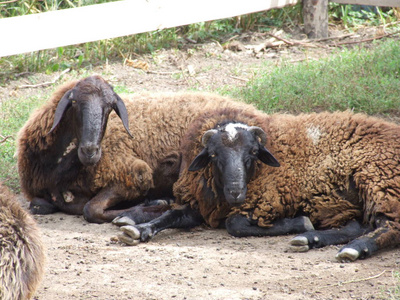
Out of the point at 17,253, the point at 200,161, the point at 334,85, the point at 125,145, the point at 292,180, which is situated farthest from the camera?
the point at 334,85

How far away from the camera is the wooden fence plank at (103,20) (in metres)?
9.61

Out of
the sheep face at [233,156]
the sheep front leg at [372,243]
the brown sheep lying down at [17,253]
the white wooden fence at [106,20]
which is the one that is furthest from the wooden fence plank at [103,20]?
the sheep front leg at [372,243]

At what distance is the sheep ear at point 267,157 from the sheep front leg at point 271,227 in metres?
0.58

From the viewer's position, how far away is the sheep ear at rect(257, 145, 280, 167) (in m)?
6.25

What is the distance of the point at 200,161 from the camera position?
639 cm

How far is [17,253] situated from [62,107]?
261 centimetres

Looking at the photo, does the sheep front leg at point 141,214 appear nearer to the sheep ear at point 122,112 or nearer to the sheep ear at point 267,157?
the sheep ear at point 122,112

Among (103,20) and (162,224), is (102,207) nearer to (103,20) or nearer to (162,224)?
(162,224)

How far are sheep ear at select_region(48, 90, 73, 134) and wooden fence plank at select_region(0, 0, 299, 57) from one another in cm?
331

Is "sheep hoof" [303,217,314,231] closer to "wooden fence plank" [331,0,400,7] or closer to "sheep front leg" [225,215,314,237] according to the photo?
"sheep front leg" [225,215,314,237]

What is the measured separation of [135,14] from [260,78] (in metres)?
2.55


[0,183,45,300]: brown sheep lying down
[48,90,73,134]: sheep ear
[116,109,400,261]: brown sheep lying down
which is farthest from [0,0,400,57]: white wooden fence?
[0,183,45,300]: brown sheep lying down

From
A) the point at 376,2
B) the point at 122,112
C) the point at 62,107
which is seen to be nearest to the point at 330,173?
the point at 122,112

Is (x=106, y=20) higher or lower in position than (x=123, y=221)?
higher
